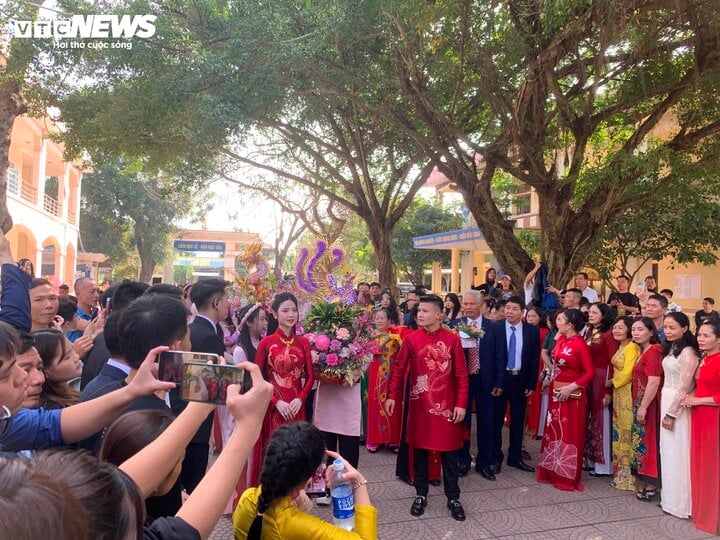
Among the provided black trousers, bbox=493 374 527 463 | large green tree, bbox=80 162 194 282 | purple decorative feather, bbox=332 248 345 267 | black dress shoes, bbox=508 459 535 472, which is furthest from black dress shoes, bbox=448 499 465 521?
large green tree, bbox=80 162 194 282

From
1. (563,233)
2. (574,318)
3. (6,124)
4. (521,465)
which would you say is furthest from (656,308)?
(6,124)

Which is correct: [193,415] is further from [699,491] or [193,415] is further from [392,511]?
[699,491]

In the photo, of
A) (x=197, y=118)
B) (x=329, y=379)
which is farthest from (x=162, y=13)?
(x=329, y=379)

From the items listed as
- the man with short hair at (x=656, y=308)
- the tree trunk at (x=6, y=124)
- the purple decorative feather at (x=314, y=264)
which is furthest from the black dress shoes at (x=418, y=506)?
the tree trunk at (x=6, y=124)

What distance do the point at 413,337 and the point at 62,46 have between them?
25.5ft

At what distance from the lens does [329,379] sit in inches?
172

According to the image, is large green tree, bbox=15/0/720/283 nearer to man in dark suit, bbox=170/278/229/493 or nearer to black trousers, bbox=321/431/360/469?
man in dark suit, bbox=170/278/229/493

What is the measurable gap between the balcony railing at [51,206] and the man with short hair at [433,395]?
63.6ft

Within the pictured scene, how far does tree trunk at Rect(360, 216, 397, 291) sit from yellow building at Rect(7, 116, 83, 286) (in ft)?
24.3

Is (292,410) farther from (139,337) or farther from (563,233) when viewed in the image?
(563,233)

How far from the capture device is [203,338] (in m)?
3.57

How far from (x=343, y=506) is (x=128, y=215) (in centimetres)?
2627

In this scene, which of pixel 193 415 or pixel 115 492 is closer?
pixel 115 492

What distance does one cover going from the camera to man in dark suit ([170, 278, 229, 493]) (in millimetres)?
3191
